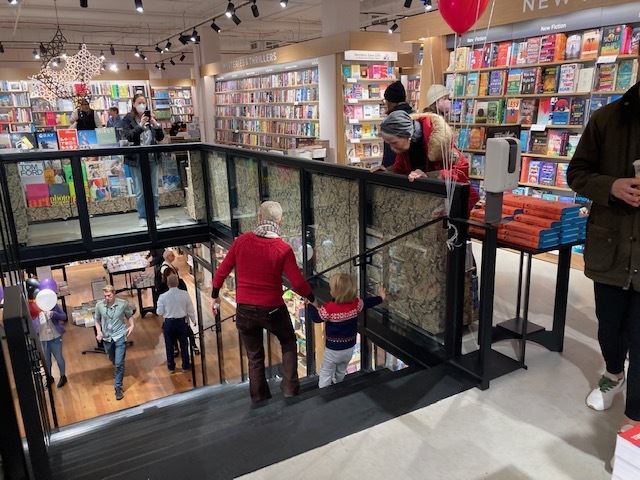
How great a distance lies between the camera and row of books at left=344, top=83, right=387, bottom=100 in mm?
9086

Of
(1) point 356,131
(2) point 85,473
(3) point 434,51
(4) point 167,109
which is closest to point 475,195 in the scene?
(2) point 85,473

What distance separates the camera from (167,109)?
59.7 feet

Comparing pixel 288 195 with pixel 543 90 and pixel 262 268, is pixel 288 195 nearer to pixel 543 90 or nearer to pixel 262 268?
pixel 262 268

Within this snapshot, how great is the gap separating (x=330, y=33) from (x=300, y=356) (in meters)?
5.97

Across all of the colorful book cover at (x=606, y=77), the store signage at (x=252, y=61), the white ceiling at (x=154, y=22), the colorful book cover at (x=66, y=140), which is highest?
the white ceiling at (x=154, y=22)

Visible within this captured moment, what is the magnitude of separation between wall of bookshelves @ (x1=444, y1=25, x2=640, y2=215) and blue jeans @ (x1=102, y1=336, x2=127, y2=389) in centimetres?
512

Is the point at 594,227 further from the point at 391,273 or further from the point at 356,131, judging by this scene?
the point at 356,131

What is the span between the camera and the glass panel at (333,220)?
4.28m

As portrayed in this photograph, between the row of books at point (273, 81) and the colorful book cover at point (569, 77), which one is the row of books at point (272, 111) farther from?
the colorful book cover at point (569, 77)

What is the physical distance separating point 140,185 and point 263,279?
3879 mm

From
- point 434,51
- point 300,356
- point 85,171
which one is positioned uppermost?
point 434,51

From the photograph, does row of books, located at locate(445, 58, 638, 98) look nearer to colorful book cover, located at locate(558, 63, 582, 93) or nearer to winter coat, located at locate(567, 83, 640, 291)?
colorful book cover, located at locate(558, 63, 582, 93)

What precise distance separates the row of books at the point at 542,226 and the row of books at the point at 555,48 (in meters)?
2.07

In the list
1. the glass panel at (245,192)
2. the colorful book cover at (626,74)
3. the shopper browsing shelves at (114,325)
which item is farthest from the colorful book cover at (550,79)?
the shopper browsing shelves at (114,325)
